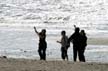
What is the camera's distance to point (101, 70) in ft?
53.5

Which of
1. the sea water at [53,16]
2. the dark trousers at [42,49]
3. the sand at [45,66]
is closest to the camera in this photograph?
the sand at [45,66]

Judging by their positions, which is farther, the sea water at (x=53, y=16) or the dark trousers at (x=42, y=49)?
the sea water at (x=53, y=16)

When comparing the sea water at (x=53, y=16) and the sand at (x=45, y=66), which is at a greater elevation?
the sand at (x=45, y=66)

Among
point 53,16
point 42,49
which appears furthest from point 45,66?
point 53,16

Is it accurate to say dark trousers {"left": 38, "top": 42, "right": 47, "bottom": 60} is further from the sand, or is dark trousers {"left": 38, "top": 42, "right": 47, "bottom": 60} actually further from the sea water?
the sea water

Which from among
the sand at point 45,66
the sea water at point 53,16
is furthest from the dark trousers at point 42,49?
the sea water at point 53,16

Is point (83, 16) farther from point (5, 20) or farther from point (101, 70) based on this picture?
point (101, 70)

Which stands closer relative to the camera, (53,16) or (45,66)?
(45,66)

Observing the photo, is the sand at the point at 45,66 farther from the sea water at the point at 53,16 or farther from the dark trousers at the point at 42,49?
the sea water at the point at 53,16

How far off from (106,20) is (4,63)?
3966 cm

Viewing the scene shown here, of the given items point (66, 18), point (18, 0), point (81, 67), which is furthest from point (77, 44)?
point (18, 0)

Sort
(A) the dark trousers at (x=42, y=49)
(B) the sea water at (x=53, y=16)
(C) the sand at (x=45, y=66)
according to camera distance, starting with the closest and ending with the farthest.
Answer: (C) the sand at (x=45, y=66) → (A) the dark trousers at (x=42, y=49) → (B) the sea water at (x=53, y=16)

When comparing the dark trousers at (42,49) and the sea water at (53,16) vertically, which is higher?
the dark trousers at (42,49)

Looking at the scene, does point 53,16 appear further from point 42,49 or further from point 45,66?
point 45,66
